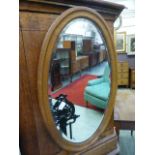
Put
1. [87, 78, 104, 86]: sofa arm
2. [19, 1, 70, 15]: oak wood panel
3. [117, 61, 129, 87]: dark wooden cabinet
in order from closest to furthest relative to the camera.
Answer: [19, 1, 70, 15]: oak wood panel
[87, 78, 104, 86]: sofa arm
[117, 61, 129, 87]: dark wooden cabinet

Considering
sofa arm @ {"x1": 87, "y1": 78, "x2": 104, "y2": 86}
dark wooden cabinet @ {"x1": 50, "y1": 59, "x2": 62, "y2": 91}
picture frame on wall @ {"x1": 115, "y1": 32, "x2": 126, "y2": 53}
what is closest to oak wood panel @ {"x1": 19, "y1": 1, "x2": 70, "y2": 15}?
dark wooden cabinet @ {"x1": 50, "y1": 59, "x2": 62, "y2": 91}

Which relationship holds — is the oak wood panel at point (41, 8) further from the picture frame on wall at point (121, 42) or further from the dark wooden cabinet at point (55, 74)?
the picture frame on wall at point (121, 42)

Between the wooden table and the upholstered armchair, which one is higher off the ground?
the upholstered armchair

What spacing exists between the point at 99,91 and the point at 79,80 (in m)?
0.15

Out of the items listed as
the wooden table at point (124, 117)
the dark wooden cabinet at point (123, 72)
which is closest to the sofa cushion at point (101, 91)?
the wooden table at point (124, 117)

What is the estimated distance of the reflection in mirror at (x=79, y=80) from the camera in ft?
2.30

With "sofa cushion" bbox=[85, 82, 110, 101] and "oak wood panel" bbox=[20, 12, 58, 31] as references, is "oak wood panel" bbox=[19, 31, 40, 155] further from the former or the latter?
"sofa cushion" bbox=[85, 82, 110, 101]

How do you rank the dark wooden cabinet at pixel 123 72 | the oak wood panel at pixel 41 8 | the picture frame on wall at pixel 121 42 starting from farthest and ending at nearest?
the dark wooden cabinet at pixel 123 72, the picture frame on wall at pixel 121 42, the oak wood panel at pixel 41 8

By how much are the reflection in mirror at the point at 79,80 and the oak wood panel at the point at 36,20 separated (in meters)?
0.05

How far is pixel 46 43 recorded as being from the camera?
0.65m

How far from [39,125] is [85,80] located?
243 mm

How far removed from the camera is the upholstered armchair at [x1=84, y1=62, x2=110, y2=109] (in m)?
0.83
